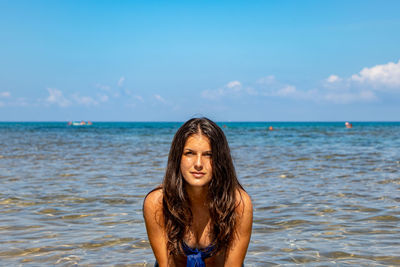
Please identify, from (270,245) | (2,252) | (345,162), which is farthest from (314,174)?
(2,252)

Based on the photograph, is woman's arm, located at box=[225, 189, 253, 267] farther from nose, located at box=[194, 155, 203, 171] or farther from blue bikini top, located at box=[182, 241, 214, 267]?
nose, located at box=[194, 155, 203, 171]

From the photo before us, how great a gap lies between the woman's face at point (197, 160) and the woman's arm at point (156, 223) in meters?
0.34

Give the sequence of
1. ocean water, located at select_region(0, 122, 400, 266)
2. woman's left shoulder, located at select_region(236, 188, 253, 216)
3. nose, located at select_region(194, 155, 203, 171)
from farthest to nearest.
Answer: ocean water, located at select_region(0, 122, 400, 266), woman's left shoulder, located at select_region(236, 188, 253, 216), nose, located at select_region(194, 155, 203, 171)

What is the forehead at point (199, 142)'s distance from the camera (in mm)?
3326

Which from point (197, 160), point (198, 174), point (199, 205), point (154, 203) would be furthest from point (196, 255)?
point (197, 160)

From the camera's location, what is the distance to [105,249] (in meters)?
5.36

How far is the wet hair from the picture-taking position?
11.0 feet

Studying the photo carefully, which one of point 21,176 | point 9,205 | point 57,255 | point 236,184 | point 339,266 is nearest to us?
point 236,184

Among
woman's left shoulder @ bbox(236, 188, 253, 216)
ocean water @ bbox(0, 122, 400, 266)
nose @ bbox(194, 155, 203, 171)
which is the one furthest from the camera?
ocean water @ bbox(0, 122, 400, 266)

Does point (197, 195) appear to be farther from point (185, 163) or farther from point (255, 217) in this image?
point (255, 217)

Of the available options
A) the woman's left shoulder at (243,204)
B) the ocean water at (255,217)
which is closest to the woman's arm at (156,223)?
the woman's left shoulder at (243,204)

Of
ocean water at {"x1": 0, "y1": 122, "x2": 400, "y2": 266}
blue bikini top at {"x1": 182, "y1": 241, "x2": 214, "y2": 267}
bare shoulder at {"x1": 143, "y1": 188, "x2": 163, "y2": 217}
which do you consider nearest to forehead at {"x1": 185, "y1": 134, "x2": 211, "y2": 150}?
bare shoulder at {"x1": 143, "y1": 188, "x2": 163, "y2": 217}

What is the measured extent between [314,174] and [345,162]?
3.40m

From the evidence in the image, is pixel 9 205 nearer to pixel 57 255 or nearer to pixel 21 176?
pixel 57 255
